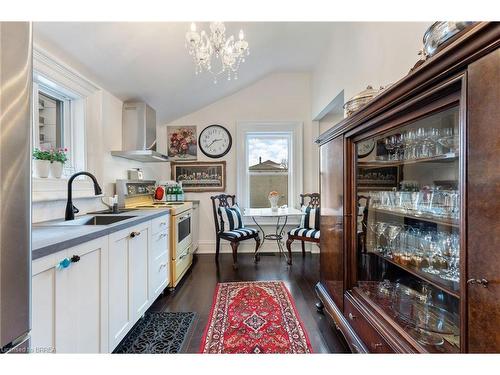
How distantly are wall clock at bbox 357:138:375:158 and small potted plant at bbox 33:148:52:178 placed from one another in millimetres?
2312

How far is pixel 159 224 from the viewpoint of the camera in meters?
2.34

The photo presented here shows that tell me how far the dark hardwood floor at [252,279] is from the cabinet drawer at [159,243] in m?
0.54

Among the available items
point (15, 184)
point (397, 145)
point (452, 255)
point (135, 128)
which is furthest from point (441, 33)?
point (135, 128)

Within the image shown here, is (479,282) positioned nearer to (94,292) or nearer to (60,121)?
(94,292)

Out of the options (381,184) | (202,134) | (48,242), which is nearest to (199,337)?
(48,242)

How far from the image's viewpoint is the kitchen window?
4.24 meters

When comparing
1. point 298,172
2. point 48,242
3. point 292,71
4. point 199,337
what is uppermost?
point 292,71

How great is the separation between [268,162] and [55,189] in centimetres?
317

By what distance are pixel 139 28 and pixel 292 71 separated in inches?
114

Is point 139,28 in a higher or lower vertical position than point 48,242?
higher

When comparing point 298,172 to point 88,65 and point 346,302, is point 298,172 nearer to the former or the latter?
point 346,302

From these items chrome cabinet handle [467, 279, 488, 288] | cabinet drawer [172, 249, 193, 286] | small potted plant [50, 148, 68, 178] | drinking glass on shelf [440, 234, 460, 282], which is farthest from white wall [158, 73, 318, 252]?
chrome cabinet handle [467, 279, 488, 288]

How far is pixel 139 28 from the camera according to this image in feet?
6.56
